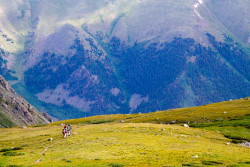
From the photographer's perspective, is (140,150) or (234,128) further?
(234,128)

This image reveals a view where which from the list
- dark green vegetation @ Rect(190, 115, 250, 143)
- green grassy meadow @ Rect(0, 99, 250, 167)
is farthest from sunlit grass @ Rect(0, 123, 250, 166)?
dark green vegetation @ Rect(190, 115, 250, 143)

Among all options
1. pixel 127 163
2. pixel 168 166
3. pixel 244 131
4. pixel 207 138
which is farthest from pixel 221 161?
pixel 244 131

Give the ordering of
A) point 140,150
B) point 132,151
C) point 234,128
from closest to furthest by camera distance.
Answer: point 132,151, point 140,150, point 234,128

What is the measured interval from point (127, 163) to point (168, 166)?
614 centimetres

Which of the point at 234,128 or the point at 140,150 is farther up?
the point at 234,128

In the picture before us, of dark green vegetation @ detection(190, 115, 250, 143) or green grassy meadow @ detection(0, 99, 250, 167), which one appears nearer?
green grassy meadow @ detection(0, 99, 250, 167)

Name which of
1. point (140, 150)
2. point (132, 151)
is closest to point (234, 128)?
point (140, 150)

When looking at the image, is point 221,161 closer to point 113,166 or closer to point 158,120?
point 113,166

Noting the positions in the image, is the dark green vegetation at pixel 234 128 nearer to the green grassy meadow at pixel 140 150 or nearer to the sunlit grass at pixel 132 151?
the green grassy meadow at pixel 140 150

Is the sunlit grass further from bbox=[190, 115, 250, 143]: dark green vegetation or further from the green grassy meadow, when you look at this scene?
bbox=[190, 115, 250, 143]: dark green vegetation

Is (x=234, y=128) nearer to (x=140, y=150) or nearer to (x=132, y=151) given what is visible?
(x=140, y=150)

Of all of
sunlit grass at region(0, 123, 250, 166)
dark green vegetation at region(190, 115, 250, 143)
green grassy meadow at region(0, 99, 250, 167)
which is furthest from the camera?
dark green vegetation at region(190, 115, 250, 143)

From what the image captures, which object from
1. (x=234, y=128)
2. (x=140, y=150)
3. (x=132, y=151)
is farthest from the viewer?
(x=234, y=128)

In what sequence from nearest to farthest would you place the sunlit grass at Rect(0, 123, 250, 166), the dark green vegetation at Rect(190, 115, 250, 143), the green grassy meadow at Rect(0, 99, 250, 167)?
the green grassy meadow at Rect(0, 99, 250, 167) < the sunlit grass at Rect(0, 123, 250, 166) < the dark green vegetation at Rect(190, 115, 250, 143)
